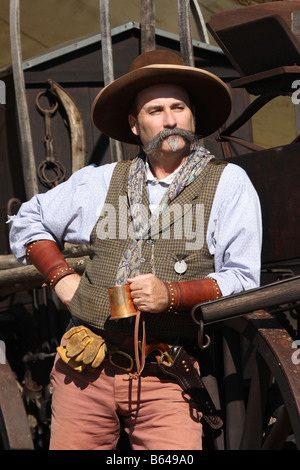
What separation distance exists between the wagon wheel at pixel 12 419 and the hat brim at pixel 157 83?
40.5 inches

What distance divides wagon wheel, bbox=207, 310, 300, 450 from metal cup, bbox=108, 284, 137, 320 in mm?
379

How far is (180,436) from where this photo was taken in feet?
6.97

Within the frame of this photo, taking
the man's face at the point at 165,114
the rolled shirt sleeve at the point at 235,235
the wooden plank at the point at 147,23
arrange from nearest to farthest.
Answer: the rolled shirt sleeve at the point at 235,235 < the man's face at the point at 165,114 < the wooden plank at the point at 147,23

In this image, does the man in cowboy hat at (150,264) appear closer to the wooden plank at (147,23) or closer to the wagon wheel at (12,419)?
the wagon wheel at (12,419)

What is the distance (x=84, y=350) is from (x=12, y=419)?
1.00ft

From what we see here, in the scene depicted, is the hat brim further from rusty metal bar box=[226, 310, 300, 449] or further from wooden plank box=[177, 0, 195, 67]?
wooden plank box=[177, 0, 195, 67]

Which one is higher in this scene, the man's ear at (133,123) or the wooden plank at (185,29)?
the wooden plank at (185,29)

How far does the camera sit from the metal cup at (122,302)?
81.0 inches

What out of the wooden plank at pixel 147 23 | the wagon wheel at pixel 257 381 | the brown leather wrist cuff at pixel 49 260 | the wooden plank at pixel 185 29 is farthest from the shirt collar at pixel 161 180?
the wooden plank at pixel 147 23

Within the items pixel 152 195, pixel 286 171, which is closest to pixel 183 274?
pixel 152 195

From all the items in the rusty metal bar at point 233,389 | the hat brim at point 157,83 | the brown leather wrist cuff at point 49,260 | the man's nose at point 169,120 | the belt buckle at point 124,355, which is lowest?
the rusty metal bar at point 233,389

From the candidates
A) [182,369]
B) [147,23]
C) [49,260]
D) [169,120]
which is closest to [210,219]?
[169,120]

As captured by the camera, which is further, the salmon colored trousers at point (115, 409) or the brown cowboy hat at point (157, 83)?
the brown cowboy hat at point (157, 83)

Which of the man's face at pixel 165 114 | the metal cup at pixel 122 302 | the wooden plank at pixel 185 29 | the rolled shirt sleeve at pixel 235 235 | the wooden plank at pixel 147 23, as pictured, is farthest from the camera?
the wooden plank at pixel 147 23
